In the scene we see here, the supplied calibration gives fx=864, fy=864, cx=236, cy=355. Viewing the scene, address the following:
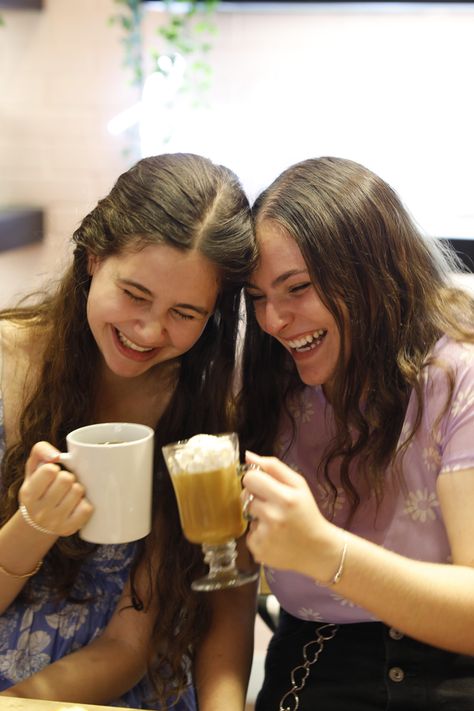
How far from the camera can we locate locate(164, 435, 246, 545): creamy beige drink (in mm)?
1186

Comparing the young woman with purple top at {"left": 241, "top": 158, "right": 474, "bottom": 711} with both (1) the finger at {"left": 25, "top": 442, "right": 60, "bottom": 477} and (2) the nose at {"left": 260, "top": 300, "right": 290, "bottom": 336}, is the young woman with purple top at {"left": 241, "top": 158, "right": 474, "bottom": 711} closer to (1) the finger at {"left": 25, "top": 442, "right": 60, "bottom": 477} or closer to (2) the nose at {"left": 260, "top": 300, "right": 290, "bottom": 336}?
(2) the nose at {"left": 260, "top": 300, "right": 290, "bottom": 336}

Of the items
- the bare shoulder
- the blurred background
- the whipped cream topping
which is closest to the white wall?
the blurred background

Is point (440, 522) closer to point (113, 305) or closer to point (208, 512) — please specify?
point (208, 512)

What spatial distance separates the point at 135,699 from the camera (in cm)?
160

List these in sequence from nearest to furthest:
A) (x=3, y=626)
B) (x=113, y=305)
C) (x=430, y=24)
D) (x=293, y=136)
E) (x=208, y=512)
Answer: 1. (x=208, y=512)
2. (x=113, y=305)
3. (x=3, y=626)
4. (x=430, y=24)
5. (x=293, y=136)

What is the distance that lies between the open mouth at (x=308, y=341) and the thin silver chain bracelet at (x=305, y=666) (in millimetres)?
503

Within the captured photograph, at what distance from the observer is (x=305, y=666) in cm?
153

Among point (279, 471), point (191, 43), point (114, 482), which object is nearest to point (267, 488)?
point (279, 471)

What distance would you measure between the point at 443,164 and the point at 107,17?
55.4 inches

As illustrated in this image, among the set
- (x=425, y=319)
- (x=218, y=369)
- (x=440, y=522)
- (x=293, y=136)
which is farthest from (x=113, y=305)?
(x=293, y=136)

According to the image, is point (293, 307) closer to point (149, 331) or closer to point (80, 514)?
point (149, 331)

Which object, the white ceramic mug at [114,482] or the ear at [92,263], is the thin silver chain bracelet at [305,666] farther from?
the ear at [92,263]

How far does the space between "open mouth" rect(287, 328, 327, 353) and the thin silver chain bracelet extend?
0.50 m

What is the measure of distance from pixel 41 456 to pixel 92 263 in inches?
17.6
